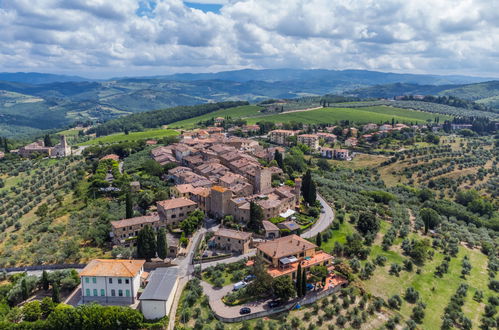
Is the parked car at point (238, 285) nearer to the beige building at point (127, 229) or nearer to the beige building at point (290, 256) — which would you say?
the beige building at point (290, 256)

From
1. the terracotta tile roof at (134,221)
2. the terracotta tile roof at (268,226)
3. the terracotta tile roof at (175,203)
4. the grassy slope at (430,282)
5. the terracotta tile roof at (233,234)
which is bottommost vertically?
the grassy slope at (430,282)

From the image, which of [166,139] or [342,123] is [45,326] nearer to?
[166,139]

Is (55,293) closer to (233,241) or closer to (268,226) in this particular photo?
(233,241)

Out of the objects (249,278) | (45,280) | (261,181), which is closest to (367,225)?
(261,181)

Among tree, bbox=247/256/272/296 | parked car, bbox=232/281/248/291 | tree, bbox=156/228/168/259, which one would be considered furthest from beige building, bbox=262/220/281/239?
tree, bbox=156/228/168/259

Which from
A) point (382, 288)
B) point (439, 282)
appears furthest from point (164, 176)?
point (439, 282)

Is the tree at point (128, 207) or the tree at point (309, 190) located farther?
the tree at point (309, 190)

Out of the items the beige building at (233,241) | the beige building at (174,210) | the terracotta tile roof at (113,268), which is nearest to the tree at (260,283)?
the beige building at (233,241)
